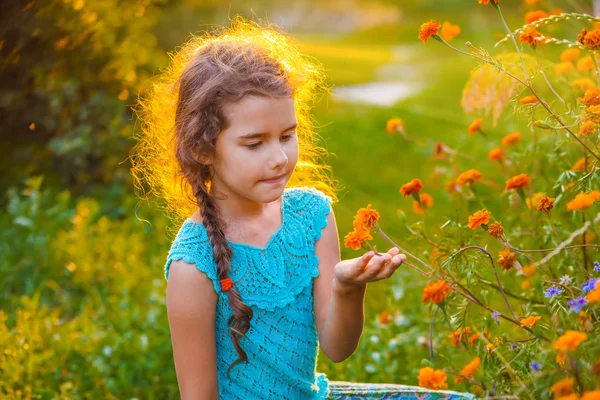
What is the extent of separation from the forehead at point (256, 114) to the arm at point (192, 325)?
1.16 ft

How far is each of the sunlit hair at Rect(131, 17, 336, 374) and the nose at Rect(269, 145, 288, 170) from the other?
0.13 meters

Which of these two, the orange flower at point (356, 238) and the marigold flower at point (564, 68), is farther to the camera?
the marigold flower at point (564, 68)

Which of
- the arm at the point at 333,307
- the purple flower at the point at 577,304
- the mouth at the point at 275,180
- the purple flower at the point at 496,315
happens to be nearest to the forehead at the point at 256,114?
the mouth at the point at 275,180

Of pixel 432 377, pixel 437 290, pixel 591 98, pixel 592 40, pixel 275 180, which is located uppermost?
pixel 592 40

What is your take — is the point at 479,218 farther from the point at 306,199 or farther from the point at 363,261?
the point at 306,199

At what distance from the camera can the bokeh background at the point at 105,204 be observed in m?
2.75

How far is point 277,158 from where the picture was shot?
5.53 ft

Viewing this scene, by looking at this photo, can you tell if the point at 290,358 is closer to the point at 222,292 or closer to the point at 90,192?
the point at 222,292

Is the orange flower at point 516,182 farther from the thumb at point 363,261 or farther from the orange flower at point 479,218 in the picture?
the thumb at point 363,261

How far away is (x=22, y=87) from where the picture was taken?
13.1 ft

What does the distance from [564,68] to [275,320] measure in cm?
117

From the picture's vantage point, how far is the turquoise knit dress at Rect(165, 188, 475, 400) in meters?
1.83

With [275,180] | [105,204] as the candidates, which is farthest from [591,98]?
[105,204]

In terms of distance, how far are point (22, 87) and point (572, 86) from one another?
295cm
